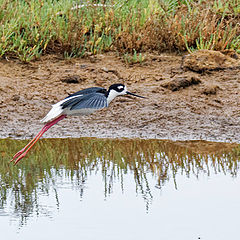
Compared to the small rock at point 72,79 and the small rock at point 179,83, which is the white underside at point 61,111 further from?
the small rock at point 72,79

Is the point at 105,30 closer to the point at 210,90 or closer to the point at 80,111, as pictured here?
the point at 210,90

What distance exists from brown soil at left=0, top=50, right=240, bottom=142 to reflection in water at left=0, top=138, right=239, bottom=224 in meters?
0.42

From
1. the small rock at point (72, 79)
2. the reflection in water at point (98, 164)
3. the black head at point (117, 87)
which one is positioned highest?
the small rock at point (72, 79)

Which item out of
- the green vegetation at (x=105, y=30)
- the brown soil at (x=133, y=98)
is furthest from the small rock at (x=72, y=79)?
the green vegetation at (x=105, y=30)

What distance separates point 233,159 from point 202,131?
122 centimetres

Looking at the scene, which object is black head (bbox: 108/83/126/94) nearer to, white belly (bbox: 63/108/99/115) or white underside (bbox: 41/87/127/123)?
white underside (bbox: 41/87/127/123)

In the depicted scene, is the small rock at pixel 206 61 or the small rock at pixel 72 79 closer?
the small rock at pixel 72 79

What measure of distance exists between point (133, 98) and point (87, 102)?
7.11 feet

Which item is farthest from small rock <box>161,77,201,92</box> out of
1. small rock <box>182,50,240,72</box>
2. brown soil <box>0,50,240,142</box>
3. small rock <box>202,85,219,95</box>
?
small rock <box>182,50,240,72</box>

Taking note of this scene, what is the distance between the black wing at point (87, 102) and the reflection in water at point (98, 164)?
1.59ft

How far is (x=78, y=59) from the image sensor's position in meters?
8.13

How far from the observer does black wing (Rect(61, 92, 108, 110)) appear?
5109 mm

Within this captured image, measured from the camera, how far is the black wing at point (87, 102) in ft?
16.8

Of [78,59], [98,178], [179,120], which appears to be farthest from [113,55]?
[98,178]
